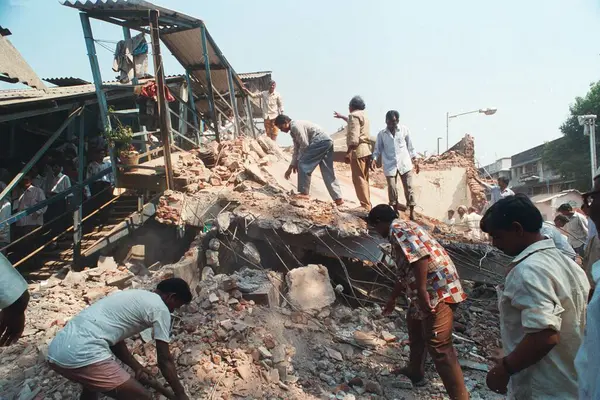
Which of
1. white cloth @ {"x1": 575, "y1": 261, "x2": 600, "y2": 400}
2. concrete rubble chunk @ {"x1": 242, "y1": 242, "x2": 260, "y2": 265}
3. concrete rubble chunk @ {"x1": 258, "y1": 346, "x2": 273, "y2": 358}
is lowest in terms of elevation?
concrete rubble chunk @ {"x1": 258, "y1": 346, "x2": 273, "y2": 358}

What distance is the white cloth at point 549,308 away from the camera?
1.50 meters

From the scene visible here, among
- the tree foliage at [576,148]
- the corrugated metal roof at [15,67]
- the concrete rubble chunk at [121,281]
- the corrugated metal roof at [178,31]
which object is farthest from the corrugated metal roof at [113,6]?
the tree foliage at [576,148]

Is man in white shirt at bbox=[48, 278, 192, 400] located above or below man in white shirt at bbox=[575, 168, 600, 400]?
below

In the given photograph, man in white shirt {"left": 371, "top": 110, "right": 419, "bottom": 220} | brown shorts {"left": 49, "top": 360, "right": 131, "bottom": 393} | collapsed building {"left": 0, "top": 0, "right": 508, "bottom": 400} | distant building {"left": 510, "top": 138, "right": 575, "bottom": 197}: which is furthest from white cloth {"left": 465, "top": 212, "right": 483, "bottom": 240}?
distant building {"left": 510, "top": 138, "right": 575, "bottom": 197}

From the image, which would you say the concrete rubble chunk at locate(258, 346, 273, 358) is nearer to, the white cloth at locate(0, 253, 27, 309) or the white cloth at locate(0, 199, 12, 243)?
the white cloth at locate(0, 253, 27, 309)

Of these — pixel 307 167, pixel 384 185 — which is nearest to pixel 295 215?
pixel 307 167

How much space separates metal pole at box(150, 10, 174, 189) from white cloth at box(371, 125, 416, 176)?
11.3ft

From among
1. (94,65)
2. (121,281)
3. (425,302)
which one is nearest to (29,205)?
(94,65)

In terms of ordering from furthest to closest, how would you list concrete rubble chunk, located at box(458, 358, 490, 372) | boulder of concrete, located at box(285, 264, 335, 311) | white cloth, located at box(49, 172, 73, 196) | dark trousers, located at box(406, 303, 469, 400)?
white cloth, located at box(49, 172, 73, 196)
boulder of concrete, located at box(285, 264, 335, 311)
concrete rubble chunk, located at box(458, 358, 490, 372)
dark trousers, located at box(406, 303, 469, 400)

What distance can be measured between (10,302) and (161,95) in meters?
4.65

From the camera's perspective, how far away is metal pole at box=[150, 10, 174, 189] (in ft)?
19.6

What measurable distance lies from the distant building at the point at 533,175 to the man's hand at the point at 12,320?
26.3 meters

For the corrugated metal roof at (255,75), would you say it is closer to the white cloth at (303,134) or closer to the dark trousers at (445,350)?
the white cloth at (303,134)

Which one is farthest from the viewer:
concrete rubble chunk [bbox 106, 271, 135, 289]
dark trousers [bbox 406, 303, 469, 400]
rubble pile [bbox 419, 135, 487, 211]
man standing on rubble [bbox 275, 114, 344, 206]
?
rubble pile [bbox 419, 135, 487, 211]
